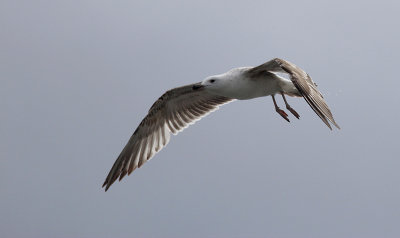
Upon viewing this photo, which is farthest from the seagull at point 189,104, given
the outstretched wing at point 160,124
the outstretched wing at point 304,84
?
the outstretched wing at point 304,84

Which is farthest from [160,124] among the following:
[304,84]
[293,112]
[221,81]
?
[304,84]

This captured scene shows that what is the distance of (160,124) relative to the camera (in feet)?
41.9

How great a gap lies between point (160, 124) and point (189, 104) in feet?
2.65

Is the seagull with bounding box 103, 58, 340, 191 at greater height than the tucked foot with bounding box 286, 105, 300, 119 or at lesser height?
greater

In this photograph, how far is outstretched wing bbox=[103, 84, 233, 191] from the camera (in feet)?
40.8

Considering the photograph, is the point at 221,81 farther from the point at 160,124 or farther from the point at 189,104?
the point at 160,124

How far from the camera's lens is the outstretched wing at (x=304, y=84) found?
343 inches

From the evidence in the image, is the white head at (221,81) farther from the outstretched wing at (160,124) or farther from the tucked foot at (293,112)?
the outstretched wing at (160,124)

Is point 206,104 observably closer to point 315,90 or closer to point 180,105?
point 180,105

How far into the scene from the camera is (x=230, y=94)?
419 inches

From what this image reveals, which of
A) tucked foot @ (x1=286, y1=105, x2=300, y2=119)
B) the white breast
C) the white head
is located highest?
the white head

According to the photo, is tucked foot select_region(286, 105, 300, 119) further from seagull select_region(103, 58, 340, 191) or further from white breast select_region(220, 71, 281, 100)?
white breast select_region(220, 71, 281, 100)

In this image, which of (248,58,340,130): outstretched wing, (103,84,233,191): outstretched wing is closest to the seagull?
(103,84,233,191): outstretched wing

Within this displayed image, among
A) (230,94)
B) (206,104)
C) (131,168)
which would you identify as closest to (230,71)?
(230,94)
